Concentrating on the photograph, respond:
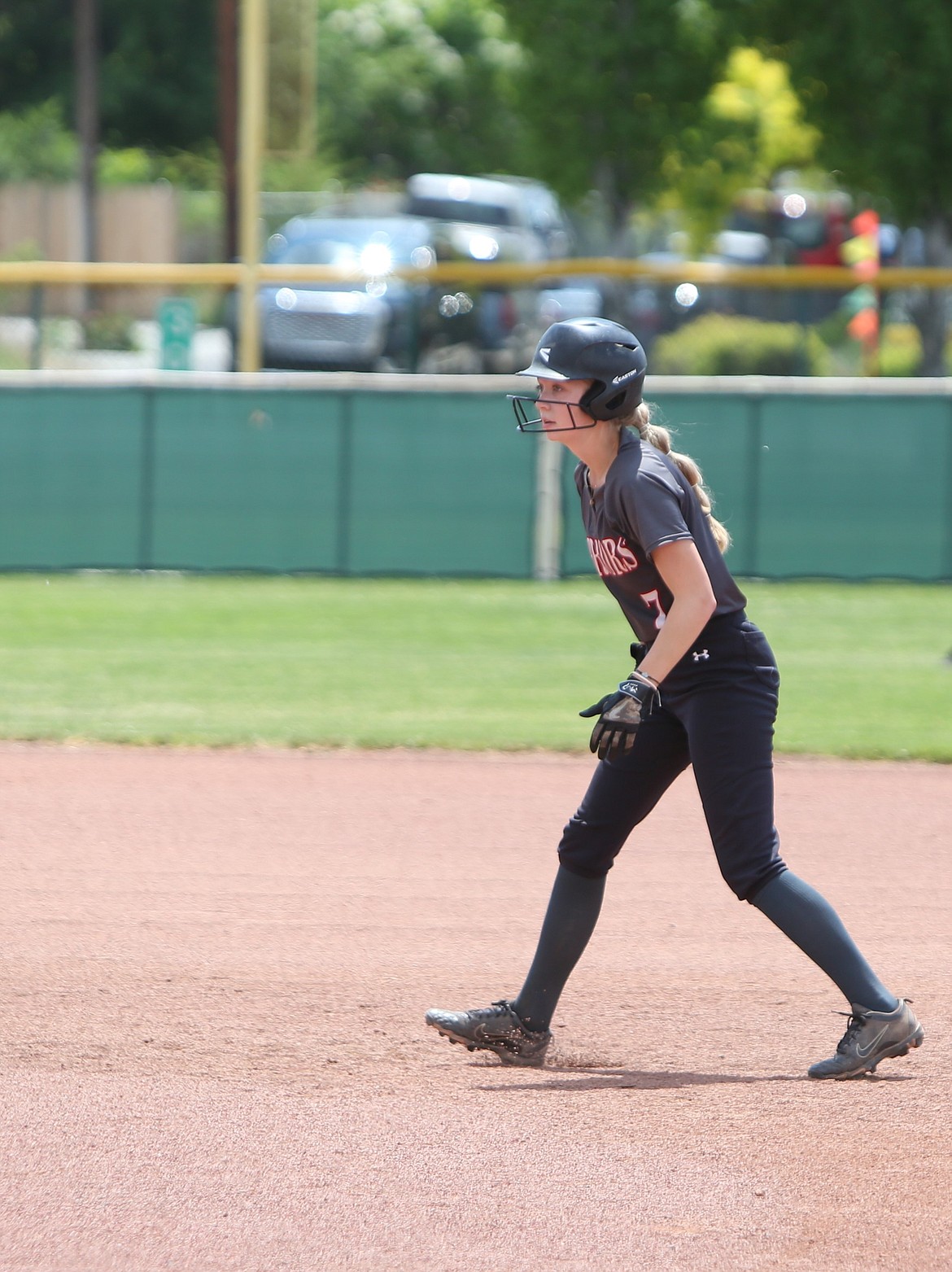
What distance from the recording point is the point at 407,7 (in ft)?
157

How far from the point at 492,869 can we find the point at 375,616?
6.73m

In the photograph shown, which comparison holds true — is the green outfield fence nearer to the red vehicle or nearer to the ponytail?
the ponytail

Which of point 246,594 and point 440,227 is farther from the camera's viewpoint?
point 440,227

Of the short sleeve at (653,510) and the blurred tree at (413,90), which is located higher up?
the blurred tree at (413,90)

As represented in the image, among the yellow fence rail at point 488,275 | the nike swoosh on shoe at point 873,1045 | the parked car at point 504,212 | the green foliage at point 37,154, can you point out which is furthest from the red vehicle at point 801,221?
the nike swoosh on shoe at point 873,1045

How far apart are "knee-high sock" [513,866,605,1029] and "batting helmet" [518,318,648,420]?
3.91 ft

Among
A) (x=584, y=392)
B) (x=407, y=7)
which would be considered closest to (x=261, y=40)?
(x=584, y=392)

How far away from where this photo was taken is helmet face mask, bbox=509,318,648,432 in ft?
13.9

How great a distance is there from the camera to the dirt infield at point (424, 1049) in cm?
349

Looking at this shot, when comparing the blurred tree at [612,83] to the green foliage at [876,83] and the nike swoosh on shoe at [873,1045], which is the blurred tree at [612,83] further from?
the nike swoosh on shoe at [873,1045]

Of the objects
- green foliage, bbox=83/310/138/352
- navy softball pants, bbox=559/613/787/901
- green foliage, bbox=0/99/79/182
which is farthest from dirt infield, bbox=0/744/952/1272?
green foliage, bbox=0/99/79/182

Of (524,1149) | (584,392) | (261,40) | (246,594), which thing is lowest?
(246,594)

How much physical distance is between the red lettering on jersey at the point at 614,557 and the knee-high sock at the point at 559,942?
81 centimetres

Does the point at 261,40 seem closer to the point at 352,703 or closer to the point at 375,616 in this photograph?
the point at 375,616
